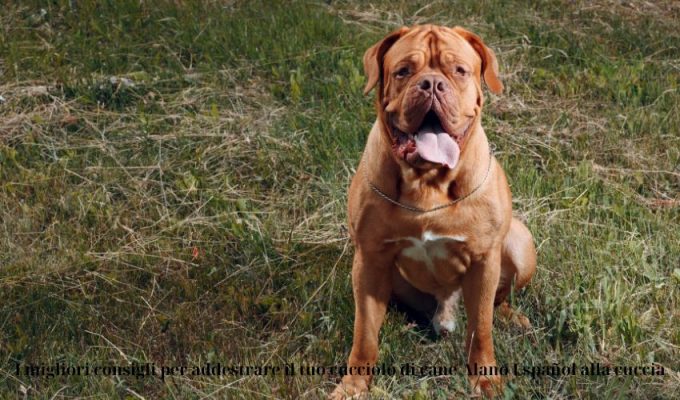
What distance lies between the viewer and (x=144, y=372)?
3.86 m

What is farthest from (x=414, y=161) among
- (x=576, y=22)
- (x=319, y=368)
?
(x=576, y=22)

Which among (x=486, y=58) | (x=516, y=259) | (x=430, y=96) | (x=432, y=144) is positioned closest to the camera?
(x=430, y=96)

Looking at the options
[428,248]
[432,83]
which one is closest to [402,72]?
[432,83]

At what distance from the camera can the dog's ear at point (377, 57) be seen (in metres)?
3.59

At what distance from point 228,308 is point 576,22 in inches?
146

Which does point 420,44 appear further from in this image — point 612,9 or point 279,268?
point 612,9

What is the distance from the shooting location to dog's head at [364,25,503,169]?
329cm

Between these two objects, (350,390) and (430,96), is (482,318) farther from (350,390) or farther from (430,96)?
(430,96)

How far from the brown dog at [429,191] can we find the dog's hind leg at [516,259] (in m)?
0.24

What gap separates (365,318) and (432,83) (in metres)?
0.96

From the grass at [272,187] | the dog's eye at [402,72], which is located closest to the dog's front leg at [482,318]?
the grass at [272,187]

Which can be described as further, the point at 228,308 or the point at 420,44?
the point at 228,308

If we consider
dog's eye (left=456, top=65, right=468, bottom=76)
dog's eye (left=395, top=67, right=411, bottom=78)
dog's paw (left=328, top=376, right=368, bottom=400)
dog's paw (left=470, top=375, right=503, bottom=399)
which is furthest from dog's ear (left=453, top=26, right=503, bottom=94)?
dog's paw (left=328, top=376, right=368, bottom=400)

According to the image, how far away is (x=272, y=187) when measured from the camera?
5184 millimetres
